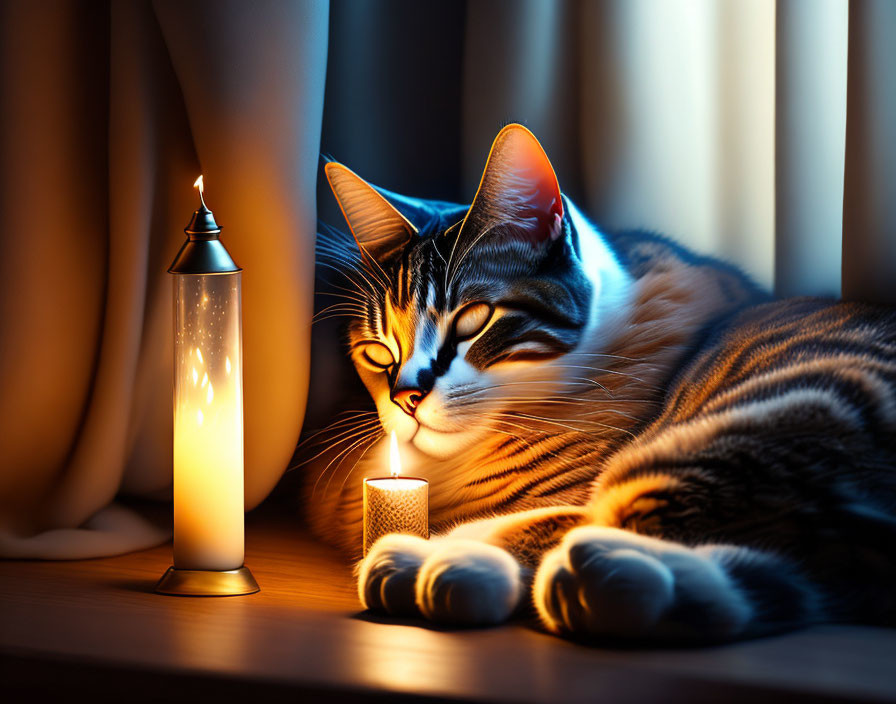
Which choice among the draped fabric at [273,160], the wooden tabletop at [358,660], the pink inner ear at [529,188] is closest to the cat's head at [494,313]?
the pink inner ear at [529,188]

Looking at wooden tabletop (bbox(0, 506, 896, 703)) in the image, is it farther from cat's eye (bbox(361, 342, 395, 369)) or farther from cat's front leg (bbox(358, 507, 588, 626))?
cat's eye (bbox(361, 342, 395, 369))

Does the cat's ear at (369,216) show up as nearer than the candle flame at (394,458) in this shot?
No

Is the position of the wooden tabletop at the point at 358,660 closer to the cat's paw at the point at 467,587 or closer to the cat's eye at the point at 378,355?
the cat's paw at the point at 467,587

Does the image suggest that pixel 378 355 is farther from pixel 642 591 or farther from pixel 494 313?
pixel 642 591

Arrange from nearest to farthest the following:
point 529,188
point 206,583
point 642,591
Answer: point 642,591
point 206,583
point 529,188

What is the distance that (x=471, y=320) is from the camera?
103 cm

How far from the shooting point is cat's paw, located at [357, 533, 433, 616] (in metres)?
0.80

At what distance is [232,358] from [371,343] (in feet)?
0.79

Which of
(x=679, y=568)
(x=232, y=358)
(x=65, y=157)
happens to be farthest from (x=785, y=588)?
(x=65, y=157)

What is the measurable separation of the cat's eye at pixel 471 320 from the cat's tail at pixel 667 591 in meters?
0.35

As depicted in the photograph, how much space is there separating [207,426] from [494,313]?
34 centimetres

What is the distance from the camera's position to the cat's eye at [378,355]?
3.66ft

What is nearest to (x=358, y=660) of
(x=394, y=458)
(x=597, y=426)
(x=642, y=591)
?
(x=642, y=591)

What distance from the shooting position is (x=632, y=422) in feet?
3.33
